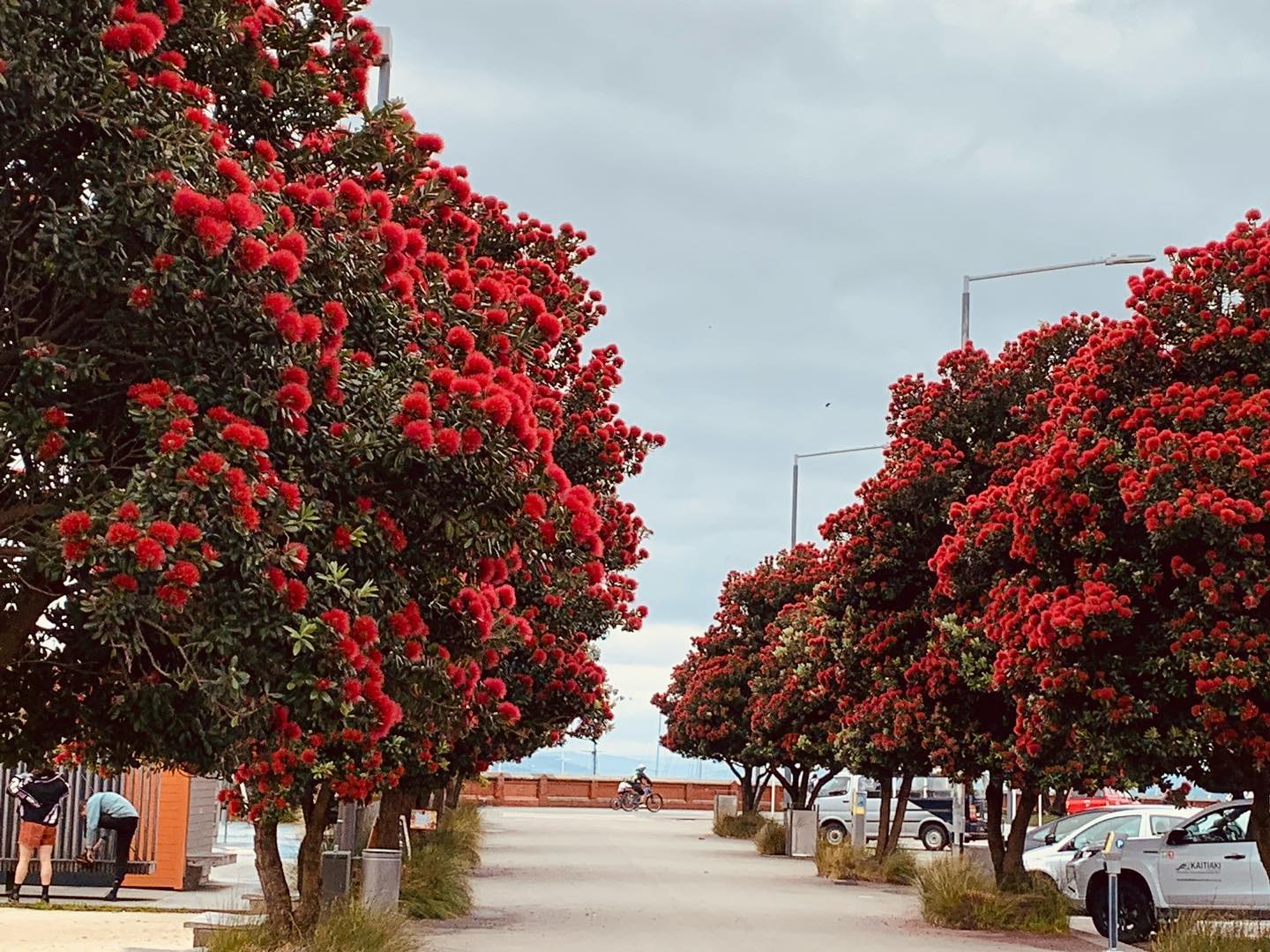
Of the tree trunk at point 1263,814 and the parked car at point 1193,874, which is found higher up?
the tree trunk at point 1263,814

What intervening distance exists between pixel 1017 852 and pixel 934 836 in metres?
21.5

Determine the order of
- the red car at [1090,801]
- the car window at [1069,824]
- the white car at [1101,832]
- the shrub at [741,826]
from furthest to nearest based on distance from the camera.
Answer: the shrub at [741,826]
the red car at [1090,801]
the car window at [1069,824]
the white car at [1101,832]

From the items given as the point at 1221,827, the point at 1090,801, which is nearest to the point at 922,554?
the point at 1221,827

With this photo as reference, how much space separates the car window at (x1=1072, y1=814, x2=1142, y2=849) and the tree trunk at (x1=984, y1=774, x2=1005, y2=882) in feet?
3.61

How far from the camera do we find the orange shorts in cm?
1722

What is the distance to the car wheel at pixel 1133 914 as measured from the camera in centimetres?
1773

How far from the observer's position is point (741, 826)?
42531 millimetres

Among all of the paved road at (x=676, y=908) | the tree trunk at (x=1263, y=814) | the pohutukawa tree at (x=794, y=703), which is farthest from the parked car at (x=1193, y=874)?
the pohutukawa tree at (x=794, y=703)

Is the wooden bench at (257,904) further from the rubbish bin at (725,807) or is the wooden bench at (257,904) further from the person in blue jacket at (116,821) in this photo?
the rubbish bin at (725,807)

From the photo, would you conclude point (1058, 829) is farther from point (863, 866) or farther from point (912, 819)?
point (912, 819)

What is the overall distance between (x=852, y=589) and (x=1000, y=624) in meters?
5.79

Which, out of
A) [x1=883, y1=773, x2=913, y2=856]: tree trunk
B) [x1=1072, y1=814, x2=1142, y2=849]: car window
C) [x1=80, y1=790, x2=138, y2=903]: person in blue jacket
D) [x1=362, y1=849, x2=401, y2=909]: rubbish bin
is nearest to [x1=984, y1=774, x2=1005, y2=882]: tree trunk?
[x1=1072, y1=814, x2=1142, y2=849]: car window

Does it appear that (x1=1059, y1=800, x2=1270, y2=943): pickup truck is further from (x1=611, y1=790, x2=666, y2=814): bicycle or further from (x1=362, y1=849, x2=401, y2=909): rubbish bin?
(x1=611, y1=790, x2=666, y2=814): bicycle

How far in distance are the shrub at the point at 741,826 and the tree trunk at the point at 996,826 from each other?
21.0 m
